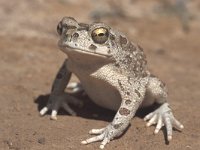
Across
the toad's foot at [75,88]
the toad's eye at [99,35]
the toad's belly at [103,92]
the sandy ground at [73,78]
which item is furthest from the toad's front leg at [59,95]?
the toad's eye at [99,35]

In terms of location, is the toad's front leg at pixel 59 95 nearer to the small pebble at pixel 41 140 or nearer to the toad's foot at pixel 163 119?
the small pebble at pixel 41 140

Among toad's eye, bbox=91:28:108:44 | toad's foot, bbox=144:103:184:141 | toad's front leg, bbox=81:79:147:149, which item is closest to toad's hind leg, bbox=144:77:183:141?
toad's foot, bbox=144:103:184:141

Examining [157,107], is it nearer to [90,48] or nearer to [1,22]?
[90,48]

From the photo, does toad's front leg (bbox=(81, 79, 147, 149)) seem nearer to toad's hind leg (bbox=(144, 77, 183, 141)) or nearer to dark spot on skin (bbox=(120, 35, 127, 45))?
toad's hind leg (bbox=(144, 77, 183, 141))

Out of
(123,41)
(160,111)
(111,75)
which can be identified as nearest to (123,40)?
(123,41)

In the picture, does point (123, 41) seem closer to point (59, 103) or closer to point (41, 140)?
point (59, 103)

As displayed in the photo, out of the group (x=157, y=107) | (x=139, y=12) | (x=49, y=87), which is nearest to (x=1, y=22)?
(x=49, y=87)

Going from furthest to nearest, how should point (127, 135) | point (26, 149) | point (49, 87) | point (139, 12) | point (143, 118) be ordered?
point (139, 12), point (49, 87), point (143, 118), point (127, 135), point (26, 149)
